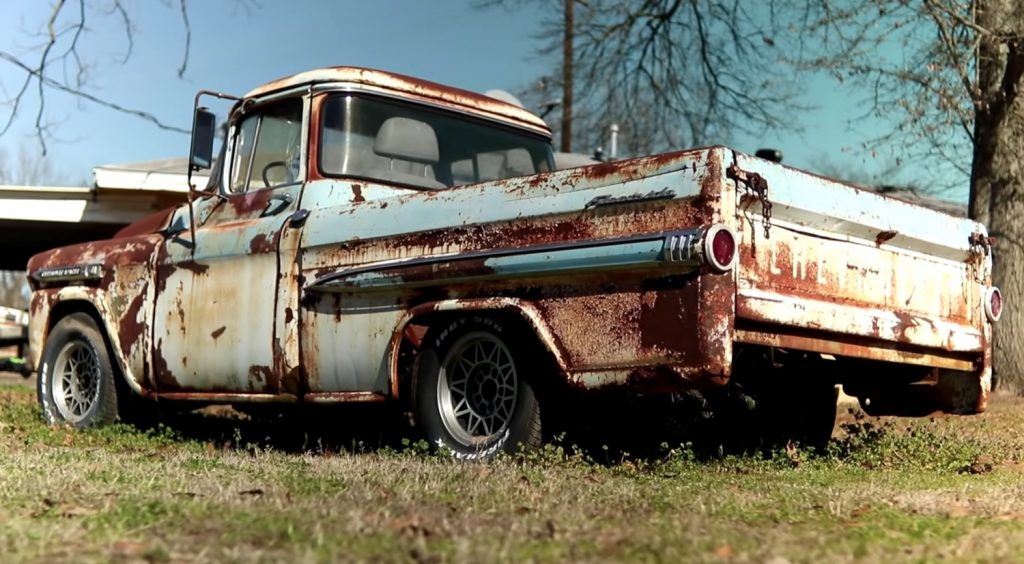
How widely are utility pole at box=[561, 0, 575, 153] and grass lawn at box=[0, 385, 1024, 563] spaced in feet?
46.2

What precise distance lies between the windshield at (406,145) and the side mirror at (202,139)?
2.67 ft

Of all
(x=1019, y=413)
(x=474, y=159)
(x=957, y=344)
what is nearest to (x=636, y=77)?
(x=1019, y=413)

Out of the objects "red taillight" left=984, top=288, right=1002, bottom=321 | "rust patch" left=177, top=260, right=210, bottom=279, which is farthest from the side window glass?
"red taillight" left=984, top=288, right=1002, bottom=321

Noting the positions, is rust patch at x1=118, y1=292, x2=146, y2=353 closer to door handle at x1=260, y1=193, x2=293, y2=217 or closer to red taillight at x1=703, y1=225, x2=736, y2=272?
door handle at x1=260, y1=193, x2=293, y2=217

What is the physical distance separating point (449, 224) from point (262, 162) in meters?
2.03

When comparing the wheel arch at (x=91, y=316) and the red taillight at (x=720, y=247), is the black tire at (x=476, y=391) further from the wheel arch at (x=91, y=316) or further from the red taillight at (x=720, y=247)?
the wheel arch at (x=91, y=316)

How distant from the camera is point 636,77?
16750mm

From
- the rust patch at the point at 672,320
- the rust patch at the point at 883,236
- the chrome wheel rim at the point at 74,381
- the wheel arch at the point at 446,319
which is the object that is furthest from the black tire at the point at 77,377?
the rust patch at the point at 883,236

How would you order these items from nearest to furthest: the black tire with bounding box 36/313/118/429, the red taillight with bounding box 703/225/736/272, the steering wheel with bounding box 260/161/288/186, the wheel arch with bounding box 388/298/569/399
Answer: the red taillight with bounding box 703/225/736/272 → the wheel arch with bounding box 388/298/569/399 → the steering wheel with bounding box 260/161/288/186 → the black tire with bounding box 36/313/118/429

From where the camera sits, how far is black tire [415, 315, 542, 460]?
5.36 meters

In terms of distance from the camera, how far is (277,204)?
6.68 meters

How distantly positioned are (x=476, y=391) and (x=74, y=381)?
3.98 m

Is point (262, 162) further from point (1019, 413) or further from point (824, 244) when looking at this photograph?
point (1019, 413)

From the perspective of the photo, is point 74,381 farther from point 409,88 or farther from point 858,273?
point 858,273
